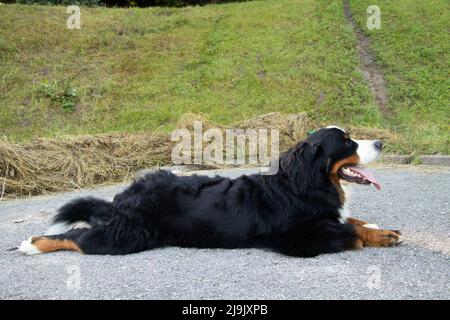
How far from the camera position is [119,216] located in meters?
5.11

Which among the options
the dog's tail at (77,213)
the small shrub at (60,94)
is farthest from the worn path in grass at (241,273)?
the small shrub at (60,94)

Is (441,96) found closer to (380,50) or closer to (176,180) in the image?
(380,50)

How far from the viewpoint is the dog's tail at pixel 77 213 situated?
5.41 meters

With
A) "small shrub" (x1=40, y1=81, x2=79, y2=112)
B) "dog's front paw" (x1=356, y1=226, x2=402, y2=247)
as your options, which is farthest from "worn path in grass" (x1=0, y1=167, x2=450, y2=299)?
"small shrub" (x1=40, y1=81, x2=79, y2=112)

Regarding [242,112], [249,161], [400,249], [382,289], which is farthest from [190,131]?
[382,289]

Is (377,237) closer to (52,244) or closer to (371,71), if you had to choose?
(52,244)

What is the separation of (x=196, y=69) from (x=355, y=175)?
12.6 m

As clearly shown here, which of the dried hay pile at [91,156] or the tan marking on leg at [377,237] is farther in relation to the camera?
the dried hay pile at [91,156]

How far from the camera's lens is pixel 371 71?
54.1 ft

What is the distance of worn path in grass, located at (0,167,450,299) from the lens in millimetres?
4078

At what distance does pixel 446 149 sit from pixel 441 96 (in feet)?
16.7

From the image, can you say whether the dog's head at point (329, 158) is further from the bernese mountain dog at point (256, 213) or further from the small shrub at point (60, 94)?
the small shrub at point (60, 94)

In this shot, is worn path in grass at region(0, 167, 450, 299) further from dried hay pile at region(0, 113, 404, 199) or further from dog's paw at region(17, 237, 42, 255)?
dried hay pile at region(0, 113, 404, 199)

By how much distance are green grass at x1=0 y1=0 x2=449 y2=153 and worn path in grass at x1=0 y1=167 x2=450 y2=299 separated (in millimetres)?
7364
